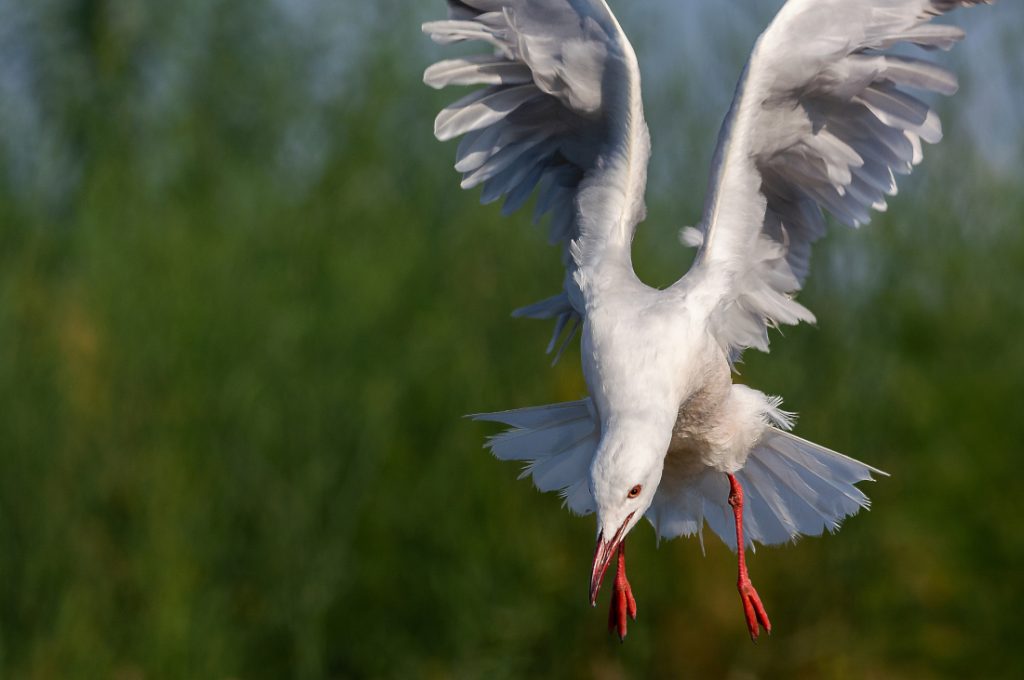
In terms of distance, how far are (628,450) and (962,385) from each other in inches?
405

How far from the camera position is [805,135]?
11.9ft

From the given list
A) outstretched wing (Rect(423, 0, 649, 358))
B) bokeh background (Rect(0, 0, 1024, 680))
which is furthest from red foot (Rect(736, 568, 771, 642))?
bokeh background (Rect(0, 0, 1024, 680))

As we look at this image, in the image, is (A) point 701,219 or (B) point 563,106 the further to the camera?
(B) point 563,106

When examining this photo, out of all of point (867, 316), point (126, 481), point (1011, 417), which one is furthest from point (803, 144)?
point (1011, 417)

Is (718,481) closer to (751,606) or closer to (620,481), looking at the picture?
(751,606)

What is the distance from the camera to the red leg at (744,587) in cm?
348

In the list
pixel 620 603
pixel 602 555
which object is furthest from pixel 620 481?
pixel 620 603

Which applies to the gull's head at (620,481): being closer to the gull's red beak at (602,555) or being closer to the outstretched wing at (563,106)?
the gull's red beak at (602,555)

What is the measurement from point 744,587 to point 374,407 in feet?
23.9

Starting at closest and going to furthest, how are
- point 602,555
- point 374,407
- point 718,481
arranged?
1. point 602,555
2. point 718,481
3. point 374,407

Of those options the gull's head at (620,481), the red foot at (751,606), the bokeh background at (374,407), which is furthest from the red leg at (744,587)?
the bokeh background at (374,407)

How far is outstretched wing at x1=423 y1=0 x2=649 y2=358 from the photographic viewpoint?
349cm

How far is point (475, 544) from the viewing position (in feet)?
35.4

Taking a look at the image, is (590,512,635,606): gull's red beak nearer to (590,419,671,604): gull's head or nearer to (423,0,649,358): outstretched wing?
(590,419,671,604): gull's head
